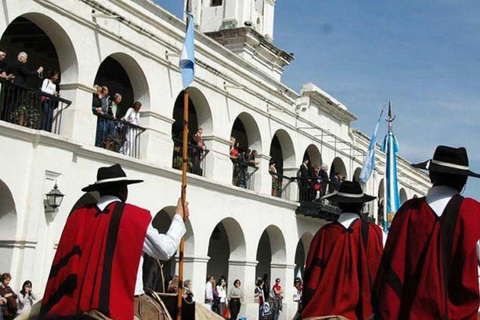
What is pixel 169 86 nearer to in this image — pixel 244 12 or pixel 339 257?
pixel 244 12

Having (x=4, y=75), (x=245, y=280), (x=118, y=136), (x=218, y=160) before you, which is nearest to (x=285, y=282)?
Answer: (x=245, y=280)

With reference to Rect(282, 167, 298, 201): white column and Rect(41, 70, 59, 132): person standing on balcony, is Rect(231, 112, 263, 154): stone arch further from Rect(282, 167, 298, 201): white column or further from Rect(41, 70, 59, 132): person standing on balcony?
Rect(41, 70, 59, 132): person standing on balcony

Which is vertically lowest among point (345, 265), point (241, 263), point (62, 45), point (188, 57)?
point (345, 265)

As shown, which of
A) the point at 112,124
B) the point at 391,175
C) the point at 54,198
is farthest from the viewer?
the point at 391,175

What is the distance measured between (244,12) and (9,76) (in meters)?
16.7

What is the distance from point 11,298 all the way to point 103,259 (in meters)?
9.19

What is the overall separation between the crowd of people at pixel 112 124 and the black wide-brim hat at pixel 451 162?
13.1 meters

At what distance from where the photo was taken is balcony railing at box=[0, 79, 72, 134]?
1513cm

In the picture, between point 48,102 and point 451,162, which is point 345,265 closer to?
point 451,162

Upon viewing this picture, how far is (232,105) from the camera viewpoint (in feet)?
74.0

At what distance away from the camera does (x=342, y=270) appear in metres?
6.51

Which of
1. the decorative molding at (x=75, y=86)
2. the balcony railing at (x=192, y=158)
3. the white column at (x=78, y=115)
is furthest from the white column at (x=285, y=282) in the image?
the decorative molding at (x=75, y=86)

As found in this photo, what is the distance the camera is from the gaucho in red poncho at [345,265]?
6.38 metres

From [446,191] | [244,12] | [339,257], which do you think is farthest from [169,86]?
[446,191]
